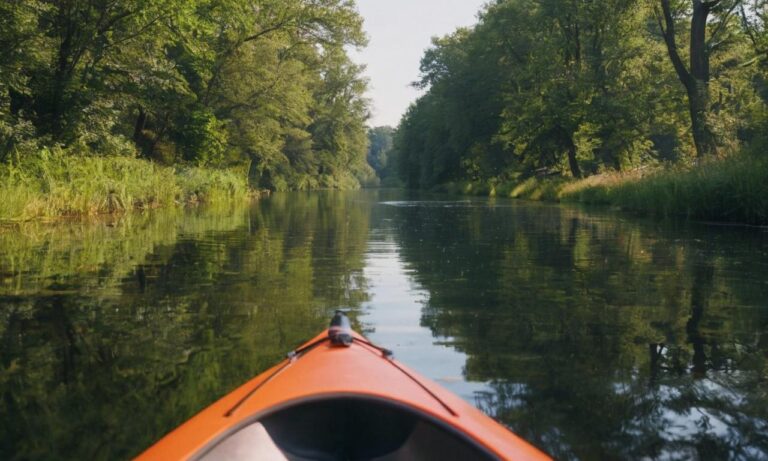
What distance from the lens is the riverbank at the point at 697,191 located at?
1562cm

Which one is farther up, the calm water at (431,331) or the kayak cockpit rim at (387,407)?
the kayak cockpit rim at (387,407)

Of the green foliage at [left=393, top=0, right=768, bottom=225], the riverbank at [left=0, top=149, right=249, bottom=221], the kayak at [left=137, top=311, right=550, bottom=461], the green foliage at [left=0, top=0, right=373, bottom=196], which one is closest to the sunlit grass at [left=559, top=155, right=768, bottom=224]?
the green foliage at [left=393, top=0, right=768, bottom=225]

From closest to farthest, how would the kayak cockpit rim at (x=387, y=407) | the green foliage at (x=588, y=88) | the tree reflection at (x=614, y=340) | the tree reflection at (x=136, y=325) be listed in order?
the kayak cockpit rim at (x=387, y=407)
the tree reflection at (x=614, y=340)
the tree reflection at (x=136, y=325)
the green foliage at (x=588, y=88)

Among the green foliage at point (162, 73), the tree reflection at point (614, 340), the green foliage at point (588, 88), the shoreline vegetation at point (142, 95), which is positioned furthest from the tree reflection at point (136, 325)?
the green foliage at point (588, 88)

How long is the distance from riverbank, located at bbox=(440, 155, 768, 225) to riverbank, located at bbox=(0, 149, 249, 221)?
15.5 metres

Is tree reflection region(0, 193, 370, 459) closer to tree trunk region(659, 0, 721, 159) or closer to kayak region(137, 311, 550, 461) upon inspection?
kayak region(137, 311, 550, 461)

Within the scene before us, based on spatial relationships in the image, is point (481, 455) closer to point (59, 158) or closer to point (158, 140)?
point (59, 158)

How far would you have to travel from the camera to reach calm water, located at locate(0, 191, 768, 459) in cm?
393

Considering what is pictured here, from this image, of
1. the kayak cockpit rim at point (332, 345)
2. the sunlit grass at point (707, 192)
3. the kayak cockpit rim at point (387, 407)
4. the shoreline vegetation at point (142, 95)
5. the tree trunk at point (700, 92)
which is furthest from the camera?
the tree trunk at point (700, 92)

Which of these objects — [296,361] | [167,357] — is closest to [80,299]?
[167,357]

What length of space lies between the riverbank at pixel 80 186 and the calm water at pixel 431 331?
294 cm

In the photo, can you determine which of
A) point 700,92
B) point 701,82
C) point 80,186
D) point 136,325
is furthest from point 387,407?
point 701,82

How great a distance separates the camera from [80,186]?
17.8 metres

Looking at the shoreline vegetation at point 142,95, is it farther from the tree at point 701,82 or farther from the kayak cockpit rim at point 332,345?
the tree at point 701,82
